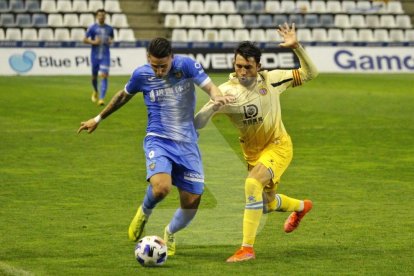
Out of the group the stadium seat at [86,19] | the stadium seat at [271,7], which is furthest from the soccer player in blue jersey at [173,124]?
the stadium seat at [271,7]

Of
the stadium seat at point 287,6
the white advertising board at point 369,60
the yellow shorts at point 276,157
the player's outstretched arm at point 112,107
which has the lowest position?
the white advertising board at point 369,60

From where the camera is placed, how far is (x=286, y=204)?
991 centimetres

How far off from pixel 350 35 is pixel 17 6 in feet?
44.9

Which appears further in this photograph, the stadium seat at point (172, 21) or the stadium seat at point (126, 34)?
the stadium seat at point (172, 21)

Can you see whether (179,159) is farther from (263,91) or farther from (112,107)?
(263,91)

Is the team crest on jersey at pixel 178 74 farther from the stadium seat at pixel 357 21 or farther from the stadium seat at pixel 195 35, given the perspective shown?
the stadium seat at pixel 357 21

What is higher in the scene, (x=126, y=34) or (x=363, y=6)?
(x=363, y=6)

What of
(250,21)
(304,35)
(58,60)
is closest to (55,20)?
(58,60)

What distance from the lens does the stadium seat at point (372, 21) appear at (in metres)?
44.3

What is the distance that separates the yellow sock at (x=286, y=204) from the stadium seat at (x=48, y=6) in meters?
30.3

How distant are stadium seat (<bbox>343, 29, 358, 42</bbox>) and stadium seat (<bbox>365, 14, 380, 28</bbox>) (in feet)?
4.97

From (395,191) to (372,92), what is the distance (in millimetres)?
16999

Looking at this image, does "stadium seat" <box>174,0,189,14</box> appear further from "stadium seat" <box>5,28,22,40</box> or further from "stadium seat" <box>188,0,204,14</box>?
"stadium seat" <box>5,28,22,40</box>

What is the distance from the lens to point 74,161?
628 inches
